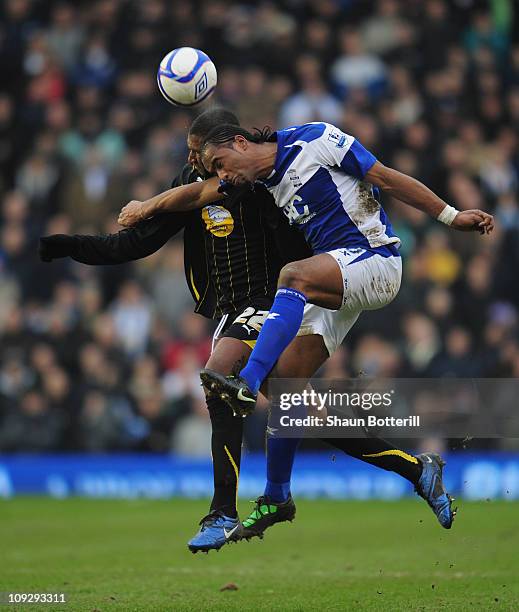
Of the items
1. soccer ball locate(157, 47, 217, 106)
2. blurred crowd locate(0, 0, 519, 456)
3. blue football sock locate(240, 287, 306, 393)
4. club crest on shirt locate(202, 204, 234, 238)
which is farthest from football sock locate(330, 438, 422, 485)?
blurred crowd locate(0, 0, 519, 456)

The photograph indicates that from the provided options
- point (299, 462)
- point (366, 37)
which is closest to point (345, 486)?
point (299, 462)

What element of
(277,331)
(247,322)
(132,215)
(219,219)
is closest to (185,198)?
(219,219)

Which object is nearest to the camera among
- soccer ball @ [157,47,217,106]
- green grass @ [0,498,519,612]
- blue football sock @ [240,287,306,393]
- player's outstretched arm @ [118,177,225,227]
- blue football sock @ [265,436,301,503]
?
blue football sock @ [240,287,306,393]

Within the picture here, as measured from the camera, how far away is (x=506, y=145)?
17.1 metres

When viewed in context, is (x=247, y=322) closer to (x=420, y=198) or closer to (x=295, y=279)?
(x=295, y=279)

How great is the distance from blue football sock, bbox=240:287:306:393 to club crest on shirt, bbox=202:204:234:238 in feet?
2.59

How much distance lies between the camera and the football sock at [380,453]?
8156mm

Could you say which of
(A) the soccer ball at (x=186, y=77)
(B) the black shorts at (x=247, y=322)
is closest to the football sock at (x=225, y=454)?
(B) the black shorts at (x=247, y=322)

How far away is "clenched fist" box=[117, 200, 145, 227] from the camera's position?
26.3ft

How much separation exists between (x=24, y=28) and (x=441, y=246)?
809cm

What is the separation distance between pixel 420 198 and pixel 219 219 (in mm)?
1289

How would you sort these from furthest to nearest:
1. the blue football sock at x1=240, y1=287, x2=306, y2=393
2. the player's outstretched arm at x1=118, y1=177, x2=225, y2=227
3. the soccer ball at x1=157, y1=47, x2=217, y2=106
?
1. the soccer ball at x1=157, y1=47, x2=217, y2=106
2. the player's outstretched arm at x1=118, y1=177, x2=225, y2=227
3. the blue football sock at x1=240, y1=287, x2=306, y2=393

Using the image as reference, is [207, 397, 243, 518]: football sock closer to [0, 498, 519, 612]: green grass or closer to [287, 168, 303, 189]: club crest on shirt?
[0, 498, 519, 612]: green grass
